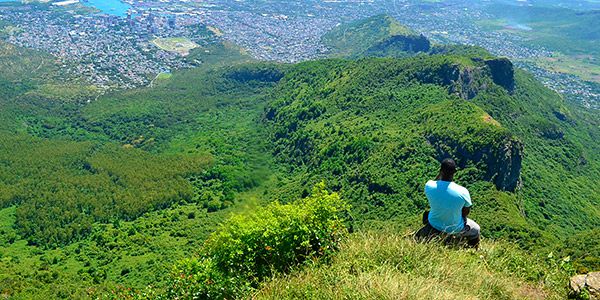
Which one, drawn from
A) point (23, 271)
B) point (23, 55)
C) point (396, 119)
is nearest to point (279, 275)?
point (23, 271)

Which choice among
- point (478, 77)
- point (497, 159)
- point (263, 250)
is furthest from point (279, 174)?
point (263, 250)

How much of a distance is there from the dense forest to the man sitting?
0.82 metres

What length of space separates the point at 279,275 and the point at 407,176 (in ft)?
181

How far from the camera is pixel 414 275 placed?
10.5 metres

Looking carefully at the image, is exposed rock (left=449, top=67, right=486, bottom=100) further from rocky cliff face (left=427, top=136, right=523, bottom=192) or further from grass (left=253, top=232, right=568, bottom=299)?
grass (left=253, top=232, right=568, bottom=299)

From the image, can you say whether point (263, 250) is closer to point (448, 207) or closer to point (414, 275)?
point (414, 275)

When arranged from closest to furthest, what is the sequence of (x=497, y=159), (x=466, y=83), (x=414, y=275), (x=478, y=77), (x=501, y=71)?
1. (x=414, y=275)
2. (x=497, y=159)
3. (x=466, y=83)
4. (x=478, y=77)
5. (x=501, y=71)

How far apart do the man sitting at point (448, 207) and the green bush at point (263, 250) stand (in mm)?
2509

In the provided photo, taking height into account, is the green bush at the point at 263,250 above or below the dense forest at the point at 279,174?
above

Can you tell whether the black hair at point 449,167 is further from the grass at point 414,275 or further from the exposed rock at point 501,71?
the exposed rock at point 501,71

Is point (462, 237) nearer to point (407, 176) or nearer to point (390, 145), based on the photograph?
point (407, 176)

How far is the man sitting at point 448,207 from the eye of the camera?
11422 mm

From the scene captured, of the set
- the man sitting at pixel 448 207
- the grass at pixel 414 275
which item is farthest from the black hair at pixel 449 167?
the grass at pixel 414 275

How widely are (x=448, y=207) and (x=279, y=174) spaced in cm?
7713
